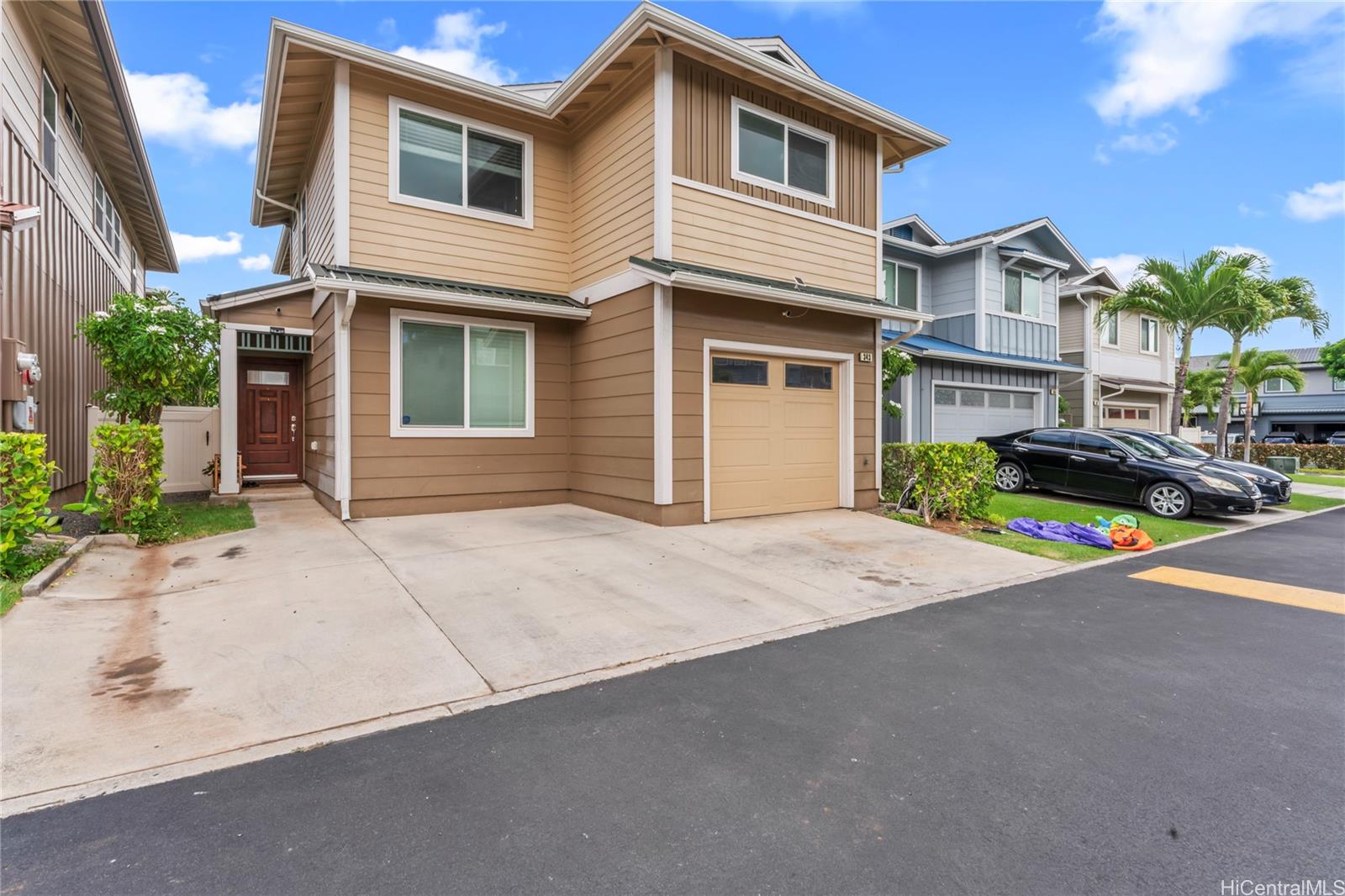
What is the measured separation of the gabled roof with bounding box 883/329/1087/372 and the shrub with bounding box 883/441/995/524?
16.2ft

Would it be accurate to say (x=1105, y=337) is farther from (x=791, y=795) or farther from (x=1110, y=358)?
(x=791, y=795)

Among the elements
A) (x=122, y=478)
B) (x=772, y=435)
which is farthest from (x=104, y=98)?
(x=772, y=435)

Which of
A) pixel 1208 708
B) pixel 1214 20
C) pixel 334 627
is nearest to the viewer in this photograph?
pixel 1208 708

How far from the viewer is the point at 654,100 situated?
812 cm

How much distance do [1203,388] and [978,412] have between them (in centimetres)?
1940

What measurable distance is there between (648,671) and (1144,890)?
2430 millimetres

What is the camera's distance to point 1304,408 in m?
38.6

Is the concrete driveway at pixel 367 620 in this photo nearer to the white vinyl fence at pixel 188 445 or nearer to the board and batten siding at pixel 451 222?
the board and batten siding at pixel 451 222

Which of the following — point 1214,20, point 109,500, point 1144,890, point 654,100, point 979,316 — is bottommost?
point 1144,890

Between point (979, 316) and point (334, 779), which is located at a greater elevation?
point (979, 316)

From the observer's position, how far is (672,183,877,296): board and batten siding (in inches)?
329

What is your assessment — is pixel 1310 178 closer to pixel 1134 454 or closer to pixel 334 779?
pixel 1134 454

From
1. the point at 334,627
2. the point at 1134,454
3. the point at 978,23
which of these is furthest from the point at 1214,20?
the point at 334,627

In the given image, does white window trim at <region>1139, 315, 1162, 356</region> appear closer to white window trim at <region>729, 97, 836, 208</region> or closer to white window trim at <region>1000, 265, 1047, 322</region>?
white window trim at <region>1000, 265, 1047, 322</region>
